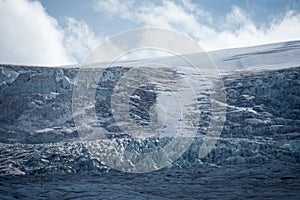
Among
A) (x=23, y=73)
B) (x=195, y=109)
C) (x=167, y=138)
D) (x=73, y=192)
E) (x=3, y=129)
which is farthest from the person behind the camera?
(x=23, y=73)

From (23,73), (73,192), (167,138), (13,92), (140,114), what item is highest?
(23,73)

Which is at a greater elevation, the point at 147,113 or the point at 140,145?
the point at 147,113

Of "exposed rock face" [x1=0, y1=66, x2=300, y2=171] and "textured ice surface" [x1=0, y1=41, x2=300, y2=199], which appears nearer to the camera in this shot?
"textured ice surface" [x1=0, y1=41, x2=300, y2=199]

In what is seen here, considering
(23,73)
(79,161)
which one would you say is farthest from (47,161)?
(23,73)

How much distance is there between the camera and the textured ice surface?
7089mm

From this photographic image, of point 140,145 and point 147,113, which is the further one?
point 147,113

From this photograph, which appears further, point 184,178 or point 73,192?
point 184,178

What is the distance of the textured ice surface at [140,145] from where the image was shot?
7089 millimetres

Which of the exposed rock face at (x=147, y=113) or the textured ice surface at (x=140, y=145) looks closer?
the textured ice surface at (x=140, y=145)

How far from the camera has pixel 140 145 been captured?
10.4 meters

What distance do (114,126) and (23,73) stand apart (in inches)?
282

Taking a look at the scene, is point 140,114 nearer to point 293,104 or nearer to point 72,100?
point 72,100

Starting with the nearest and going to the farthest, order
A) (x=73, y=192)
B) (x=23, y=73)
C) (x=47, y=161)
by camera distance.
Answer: (x=73, y=192)
(x=47, y=161)
(x=23, y=73)

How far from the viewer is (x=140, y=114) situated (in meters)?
14.4
